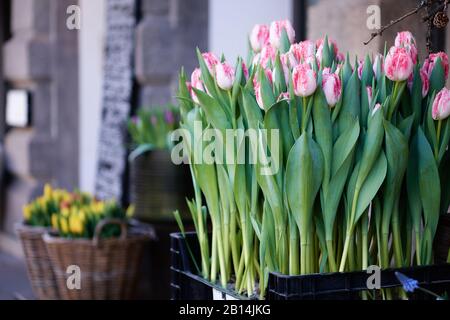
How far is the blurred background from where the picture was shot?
3.84 meters

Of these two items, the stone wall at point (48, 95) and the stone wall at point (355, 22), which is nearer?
the stone wall at point (355, 22)

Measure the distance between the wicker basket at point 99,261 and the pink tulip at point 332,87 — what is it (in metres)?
2.22

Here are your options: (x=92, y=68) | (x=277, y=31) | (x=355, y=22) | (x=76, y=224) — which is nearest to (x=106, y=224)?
(x=76, y=224)

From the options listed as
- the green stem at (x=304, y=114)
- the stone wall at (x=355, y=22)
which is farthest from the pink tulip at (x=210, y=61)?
the stone wall at (x=355, y=22)

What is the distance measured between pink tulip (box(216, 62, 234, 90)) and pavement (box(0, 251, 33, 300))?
9.25ft

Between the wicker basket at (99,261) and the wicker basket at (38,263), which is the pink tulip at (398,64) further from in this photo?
the wicker basket at (38,263)

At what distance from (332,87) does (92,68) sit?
4000mm

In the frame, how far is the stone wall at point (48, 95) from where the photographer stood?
5.66 m

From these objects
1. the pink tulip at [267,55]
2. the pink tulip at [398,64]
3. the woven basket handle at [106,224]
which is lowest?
the woven basket handle at [106,224]

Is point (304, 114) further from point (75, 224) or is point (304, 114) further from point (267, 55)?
point (75, 224)

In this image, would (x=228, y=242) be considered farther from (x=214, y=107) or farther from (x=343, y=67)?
(x=343, y=67)

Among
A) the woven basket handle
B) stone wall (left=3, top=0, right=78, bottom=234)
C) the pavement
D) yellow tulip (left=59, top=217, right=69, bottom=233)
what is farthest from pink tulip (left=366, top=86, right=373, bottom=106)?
stone wall (left=3, top=0, right=78, bottom=234)

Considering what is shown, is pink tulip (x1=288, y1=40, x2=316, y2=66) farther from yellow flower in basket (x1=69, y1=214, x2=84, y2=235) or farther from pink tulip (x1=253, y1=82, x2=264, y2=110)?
yellow flower in basket (x1=69, y1=214, x2=84, y2=235)

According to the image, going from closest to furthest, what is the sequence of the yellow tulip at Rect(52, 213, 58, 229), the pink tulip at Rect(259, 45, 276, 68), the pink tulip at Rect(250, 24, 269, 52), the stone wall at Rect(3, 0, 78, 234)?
the pink tulip at Rect(259, 45, 276, 68)
the pink tulip at Rect(250, 24, 269, 52)
the yellow tulip at Rect(52, 213, 58, 229)
the stone wall at Rect(3, 0, 78, 234)
